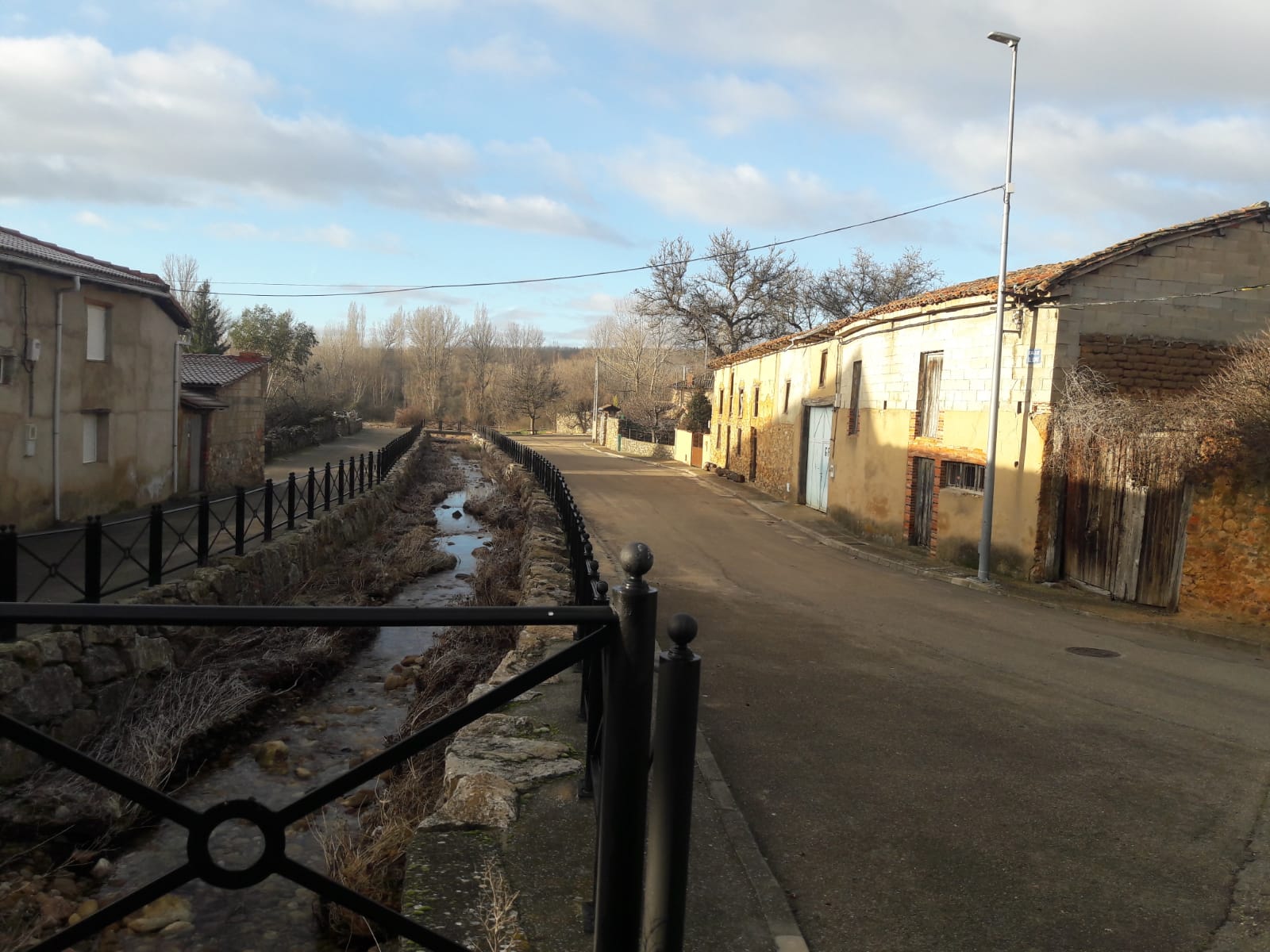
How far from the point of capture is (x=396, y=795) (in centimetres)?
546

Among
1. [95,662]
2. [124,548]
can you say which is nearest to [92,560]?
[95,662]

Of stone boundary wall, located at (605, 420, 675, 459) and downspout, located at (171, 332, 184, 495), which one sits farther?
stone boundary wall, located at (605, 420, 675, 459)

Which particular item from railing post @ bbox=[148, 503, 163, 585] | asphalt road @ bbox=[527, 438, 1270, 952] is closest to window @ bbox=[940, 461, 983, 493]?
asphalt road @ bbox=[527, 438, 1270, 952]

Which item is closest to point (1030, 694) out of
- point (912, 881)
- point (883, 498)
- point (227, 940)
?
point (912, 881)

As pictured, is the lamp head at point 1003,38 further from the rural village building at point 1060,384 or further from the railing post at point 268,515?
the railing post at point 268,515

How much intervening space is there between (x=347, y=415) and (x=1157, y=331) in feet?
148

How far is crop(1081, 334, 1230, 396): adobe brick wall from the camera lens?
44.4 feet

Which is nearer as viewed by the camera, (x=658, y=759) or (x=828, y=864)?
(x=658, y=759)

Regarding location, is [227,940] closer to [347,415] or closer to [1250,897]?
[1250,897]

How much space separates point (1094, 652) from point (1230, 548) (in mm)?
2914

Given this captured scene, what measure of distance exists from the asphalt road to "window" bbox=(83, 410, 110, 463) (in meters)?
10.5

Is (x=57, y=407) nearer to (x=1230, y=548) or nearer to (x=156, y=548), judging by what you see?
(x=156, y=548)

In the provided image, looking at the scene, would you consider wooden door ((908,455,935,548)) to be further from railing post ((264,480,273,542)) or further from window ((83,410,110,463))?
window ((83,410,110,463))

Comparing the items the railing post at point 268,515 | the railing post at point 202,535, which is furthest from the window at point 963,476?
the railing post at point 202,535
